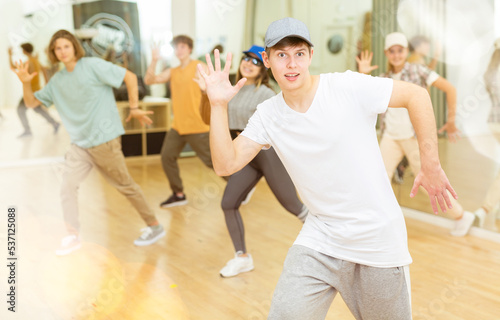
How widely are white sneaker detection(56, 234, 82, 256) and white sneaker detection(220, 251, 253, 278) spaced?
1.17 m

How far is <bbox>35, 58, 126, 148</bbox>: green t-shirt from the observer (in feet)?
12.3

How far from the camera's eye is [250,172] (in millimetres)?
3428

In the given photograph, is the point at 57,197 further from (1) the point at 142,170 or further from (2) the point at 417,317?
(2) the point at 417,317

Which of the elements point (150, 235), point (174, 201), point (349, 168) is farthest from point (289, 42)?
point (174, 201)

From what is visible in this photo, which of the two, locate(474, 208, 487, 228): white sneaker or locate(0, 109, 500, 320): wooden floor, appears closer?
locate(0, 109, 500, 320): wooden floor

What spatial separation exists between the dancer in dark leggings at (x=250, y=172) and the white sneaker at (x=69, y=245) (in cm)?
118

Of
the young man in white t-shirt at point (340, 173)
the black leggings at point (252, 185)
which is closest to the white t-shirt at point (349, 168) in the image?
the young man in white t-shirt at point (340, 173)

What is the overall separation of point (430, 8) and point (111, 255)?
3.07 m

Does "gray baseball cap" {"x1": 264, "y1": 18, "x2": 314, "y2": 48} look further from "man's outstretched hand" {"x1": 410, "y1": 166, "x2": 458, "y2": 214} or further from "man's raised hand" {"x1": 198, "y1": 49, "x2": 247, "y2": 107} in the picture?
"man's outstretched hand" {"x1": 410, "y1": 166, "x2": 458, "y2": 214}

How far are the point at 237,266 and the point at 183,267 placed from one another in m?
0.40

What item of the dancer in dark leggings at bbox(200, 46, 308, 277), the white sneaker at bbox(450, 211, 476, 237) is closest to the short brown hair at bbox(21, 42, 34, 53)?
the dancer in dark leggings at bbox(200, 46, 308, 277)

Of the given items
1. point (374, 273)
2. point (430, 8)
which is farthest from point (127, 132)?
point (374, 273)

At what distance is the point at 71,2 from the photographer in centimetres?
725

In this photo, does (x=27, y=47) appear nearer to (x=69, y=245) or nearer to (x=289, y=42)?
(x=69, y=245)
